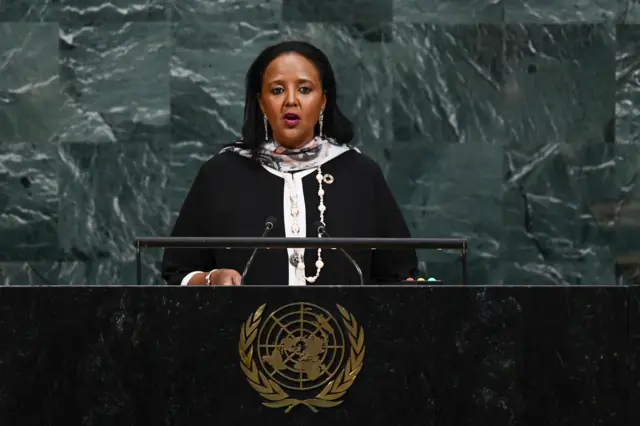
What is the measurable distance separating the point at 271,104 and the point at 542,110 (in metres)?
1.97

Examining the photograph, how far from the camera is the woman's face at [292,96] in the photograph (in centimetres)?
459

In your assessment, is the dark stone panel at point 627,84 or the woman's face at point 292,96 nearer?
the woman's face at point 292,96

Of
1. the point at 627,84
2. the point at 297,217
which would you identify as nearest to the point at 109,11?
the point at 297,217

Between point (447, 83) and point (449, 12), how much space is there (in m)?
0.35

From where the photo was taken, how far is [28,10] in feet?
19.9

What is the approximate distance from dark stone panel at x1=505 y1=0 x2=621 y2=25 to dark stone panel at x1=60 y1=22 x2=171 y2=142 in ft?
5.64

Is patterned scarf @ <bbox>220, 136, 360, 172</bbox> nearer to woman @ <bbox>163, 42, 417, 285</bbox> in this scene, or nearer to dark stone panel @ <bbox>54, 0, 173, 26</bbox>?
woman @ <bbox>163, 42, 417, 285</bbox>
